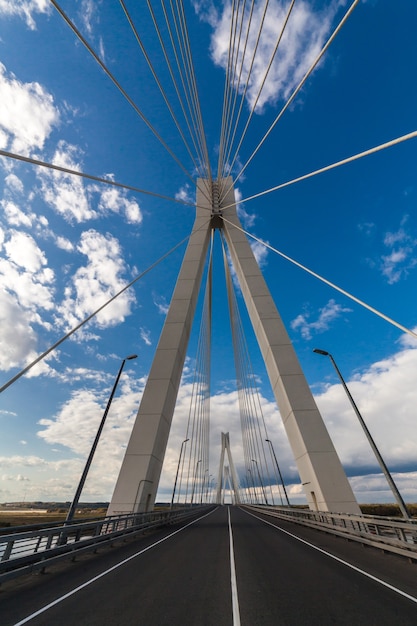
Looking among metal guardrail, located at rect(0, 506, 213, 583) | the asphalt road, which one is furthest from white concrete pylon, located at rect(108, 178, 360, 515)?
the asphalt road

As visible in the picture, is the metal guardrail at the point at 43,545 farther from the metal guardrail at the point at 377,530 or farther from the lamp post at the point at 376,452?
the lamp post at the point at 376,452

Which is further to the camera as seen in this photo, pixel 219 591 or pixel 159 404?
pixel 159 404

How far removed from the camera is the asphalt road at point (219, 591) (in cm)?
391

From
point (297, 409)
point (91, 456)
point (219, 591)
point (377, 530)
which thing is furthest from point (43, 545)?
point (297, 409)

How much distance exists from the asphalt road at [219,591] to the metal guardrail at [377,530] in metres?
0.52

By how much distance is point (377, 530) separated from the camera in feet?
30.3

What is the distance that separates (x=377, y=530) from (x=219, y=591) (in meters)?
6.80

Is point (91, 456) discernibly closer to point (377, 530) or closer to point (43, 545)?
point (43, 545)

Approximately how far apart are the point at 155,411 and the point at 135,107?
12.6 meters

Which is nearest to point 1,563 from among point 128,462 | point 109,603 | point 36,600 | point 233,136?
point 36,600

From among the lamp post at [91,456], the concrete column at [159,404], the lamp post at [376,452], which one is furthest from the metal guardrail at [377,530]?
the lamp post at [91,456]

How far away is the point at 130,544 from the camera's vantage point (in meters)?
10.3

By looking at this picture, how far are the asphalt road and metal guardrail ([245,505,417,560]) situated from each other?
1.71ft

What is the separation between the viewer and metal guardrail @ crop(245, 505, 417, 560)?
7.65 metres
